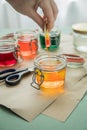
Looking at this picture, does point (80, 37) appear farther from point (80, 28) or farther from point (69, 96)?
point (69, 96)

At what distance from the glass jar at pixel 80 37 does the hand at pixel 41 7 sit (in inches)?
3.5

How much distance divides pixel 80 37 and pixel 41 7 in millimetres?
173

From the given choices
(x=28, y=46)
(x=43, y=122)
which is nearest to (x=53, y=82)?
(x=43, y=122)

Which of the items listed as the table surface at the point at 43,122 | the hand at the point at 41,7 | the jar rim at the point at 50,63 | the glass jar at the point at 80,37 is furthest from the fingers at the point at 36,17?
the table surface at the point at 43,122

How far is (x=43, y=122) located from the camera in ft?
1.61

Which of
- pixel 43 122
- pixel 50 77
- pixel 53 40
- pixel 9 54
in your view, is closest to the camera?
pixel 43 122

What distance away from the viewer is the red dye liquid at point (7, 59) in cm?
74

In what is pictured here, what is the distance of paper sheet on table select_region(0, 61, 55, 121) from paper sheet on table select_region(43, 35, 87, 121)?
2cm

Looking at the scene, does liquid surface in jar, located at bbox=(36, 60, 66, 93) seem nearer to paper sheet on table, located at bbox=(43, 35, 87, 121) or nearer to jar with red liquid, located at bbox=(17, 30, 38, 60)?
paper sheet on table, located at bbox=(43, 35, 87, 121)

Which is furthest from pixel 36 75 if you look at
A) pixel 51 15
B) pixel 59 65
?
pixel 51 15

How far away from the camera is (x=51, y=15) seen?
83 cm

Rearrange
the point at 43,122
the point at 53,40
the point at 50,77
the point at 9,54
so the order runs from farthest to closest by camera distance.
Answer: the point at 53,40, the point at 9,54, the point at 50,77, the point at 43,122

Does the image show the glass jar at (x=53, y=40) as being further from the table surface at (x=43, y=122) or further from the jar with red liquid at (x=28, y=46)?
the table surface at (x=43, y=122)

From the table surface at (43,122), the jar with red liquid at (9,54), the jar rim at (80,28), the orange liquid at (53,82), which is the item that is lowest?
the table surface at (43,122)
